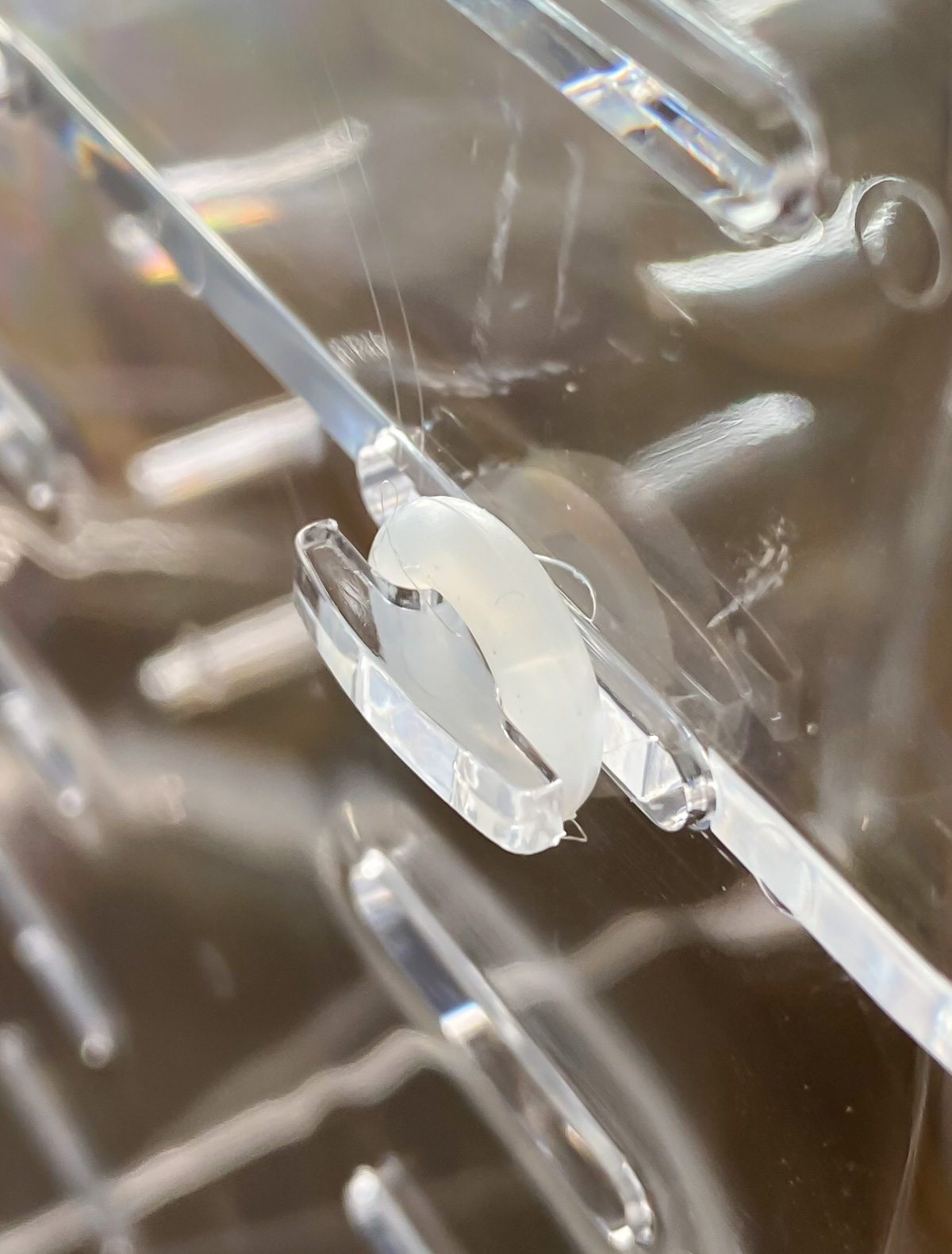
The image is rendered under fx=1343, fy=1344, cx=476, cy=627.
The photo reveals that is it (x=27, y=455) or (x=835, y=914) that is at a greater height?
(x=27, y=455)

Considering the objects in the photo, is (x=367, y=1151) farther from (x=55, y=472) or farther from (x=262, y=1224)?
(x=55, y=472)

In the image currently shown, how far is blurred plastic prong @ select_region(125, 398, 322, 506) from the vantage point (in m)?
0.42

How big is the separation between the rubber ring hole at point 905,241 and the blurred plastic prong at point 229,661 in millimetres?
244

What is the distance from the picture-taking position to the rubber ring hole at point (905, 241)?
0.65 ft

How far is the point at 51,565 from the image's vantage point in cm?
49

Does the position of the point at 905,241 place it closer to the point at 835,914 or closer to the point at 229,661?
the point at 835,914

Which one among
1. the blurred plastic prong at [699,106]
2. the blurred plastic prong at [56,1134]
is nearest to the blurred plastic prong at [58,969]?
the blurred plastic prong at [56,1134]

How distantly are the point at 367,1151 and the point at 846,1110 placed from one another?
14cm

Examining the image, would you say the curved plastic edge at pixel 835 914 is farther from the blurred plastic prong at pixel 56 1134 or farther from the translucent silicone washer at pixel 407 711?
the blurred plastic prong at pixel 56 1134

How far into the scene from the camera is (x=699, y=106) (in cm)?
23

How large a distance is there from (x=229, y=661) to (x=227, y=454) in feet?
0.23

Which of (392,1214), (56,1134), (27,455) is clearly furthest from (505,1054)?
(27,455)

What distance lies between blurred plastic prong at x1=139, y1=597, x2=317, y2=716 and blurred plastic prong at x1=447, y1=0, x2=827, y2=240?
8.2 inches

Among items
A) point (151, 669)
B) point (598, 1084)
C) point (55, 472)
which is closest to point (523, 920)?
point (598, 1084)
